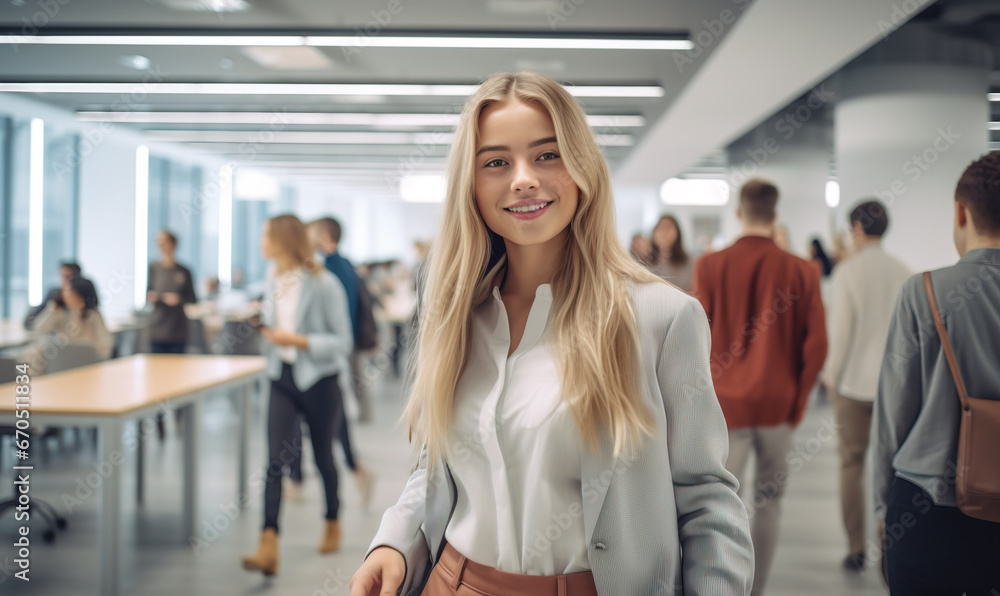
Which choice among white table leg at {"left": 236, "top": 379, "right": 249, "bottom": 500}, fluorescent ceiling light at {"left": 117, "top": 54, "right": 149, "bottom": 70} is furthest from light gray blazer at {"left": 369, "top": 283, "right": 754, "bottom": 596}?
fluorescent ceiling light at {"left": 117, "top": 54, "right": 149, "bottom": 70}

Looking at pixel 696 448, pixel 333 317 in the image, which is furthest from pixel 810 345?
pixel 333 317

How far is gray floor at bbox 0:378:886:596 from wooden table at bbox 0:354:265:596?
250mm

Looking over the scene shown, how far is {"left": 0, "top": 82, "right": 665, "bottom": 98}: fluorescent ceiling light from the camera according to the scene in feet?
22.1

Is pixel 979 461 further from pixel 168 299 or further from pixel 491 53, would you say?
pixel 168 299

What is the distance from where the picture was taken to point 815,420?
6.76m

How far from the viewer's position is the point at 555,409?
3.43 feet

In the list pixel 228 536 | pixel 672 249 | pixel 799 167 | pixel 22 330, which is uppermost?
pixel 799 167

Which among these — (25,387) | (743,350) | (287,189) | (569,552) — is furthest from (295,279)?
(287,189)

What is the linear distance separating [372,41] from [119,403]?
3.56 metres

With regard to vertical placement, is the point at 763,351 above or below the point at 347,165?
below

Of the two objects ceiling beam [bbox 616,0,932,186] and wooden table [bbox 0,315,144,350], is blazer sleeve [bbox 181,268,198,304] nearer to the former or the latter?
wooden table [bbox 0,315,144,350]

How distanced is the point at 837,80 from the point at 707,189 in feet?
27.0

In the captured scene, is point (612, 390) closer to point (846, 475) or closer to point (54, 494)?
point (846, 475)

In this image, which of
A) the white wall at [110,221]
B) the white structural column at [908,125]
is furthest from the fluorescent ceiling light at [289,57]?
the white wall at [110,221]
